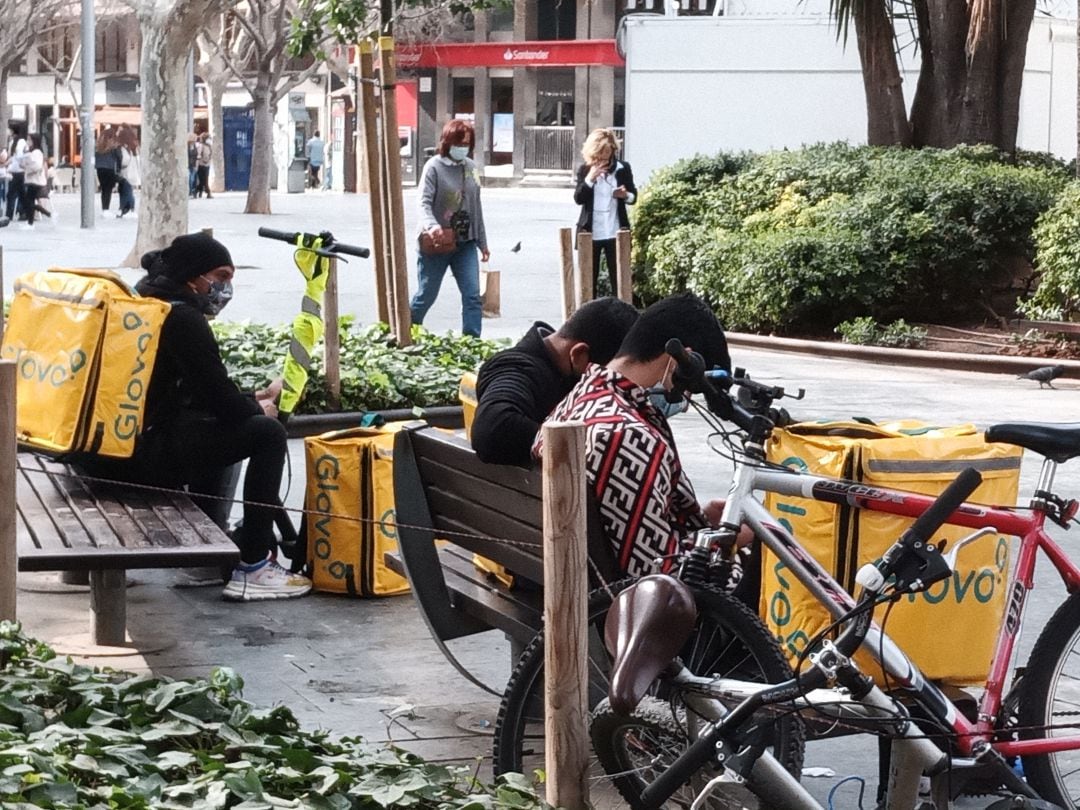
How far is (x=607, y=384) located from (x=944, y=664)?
3.60ft

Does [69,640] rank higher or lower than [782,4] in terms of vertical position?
lower

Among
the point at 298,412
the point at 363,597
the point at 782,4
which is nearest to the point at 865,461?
the point at 363,597

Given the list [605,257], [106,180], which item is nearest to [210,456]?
[605,257]

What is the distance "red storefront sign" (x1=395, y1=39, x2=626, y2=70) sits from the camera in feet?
191

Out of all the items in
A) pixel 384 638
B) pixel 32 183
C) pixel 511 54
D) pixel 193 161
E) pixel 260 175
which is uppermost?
pixel 511 54

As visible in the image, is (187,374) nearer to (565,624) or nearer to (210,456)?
(210,456)

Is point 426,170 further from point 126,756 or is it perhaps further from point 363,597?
point 126,756

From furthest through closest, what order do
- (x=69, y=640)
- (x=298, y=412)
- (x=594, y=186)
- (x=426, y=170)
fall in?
(x=594, y=186) → (x=426, y=170) → (x=298, y=412) → (x=69, y=640)

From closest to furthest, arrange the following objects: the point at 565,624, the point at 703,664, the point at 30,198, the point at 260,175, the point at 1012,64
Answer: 1. the point at 565,624
2. the point at 703,664
3. the point at 1012,64
4. the point at 30,198
5. the point at 260,175

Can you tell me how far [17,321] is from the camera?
21.5 ft

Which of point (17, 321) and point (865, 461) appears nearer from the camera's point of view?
point (865, 461)

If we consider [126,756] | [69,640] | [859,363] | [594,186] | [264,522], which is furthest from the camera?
[594,186]

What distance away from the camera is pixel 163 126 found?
68.1 ft

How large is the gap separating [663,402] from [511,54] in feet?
185
